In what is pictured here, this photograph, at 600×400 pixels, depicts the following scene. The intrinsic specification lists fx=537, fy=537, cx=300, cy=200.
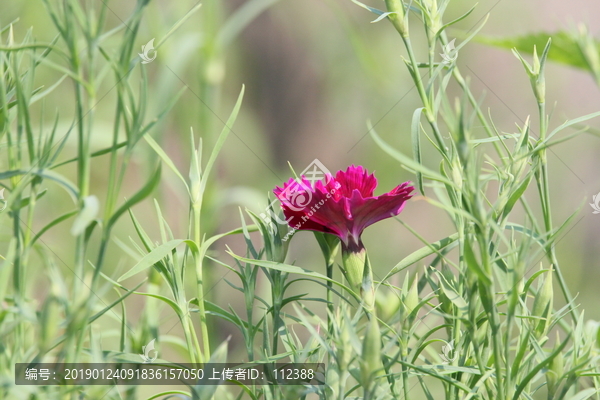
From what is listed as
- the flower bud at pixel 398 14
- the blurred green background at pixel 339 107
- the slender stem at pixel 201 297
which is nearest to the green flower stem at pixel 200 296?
the slender stem at pixel 201 297

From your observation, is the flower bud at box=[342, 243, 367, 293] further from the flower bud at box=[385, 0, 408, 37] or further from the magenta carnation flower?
the flower bud at box=[385, 0, 408, 37]

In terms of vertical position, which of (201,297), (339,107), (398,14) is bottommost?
(201,297)

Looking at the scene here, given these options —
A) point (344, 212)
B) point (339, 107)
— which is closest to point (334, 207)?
point (344, 212)

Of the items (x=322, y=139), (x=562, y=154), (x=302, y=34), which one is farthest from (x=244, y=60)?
(x=562, y=154)

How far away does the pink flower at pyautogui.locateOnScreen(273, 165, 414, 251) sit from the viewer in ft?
0.79

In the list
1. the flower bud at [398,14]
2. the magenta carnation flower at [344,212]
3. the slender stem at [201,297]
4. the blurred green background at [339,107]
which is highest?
the blurred green background at [339,107]

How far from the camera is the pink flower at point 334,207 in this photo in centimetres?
24

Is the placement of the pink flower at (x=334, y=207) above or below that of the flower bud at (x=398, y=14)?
below

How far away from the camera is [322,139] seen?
1.15m

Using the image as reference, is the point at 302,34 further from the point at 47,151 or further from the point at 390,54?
the point at 47,151

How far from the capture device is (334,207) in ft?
0.79

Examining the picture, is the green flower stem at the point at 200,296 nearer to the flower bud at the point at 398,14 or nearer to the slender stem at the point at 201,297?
Answer: the slender stem at the point at 201,297

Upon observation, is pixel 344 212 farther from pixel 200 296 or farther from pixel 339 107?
pixel 339 107

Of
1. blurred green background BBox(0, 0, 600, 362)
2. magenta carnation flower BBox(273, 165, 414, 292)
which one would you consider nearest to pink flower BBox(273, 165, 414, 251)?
magenta carnation flower BBox(273, 165, 414, 292)
